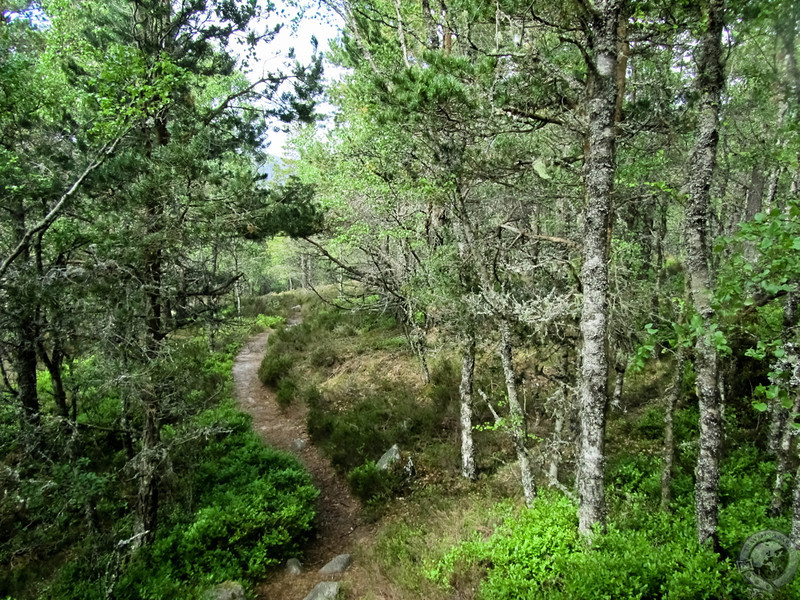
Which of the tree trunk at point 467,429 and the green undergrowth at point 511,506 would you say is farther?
the tree trunk at point 467,429

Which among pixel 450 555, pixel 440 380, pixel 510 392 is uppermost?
pixel 510 392

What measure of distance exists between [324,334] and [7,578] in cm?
1254

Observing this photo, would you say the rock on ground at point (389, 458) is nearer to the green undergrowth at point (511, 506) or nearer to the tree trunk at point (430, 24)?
the green undergrowth at point (511, 506)

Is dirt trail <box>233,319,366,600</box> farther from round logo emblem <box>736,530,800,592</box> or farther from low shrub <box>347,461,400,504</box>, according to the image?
round logo emblem <box>736,530,800,592</box>

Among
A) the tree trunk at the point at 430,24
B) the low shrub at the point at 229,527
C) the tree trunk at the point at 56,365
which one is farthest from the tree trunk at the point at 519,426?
the tree trunk at the point at 56,365

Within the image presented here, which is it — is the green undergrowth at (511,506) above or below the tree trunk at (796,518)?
below

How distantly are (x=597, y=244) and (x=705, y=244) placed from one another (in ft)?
4.23

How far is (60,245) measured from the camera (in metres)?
6.41

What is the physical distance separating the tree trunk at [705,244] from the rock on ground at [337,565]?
17.3ft

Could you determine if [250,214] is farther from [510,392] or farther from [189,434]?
[510,392]

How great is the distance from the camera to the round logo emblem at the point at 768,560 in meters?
4.06

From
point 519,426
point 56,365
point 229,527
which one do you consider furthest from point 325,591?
point 56,365

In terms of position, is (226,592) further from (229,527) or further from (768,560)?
(768,560)

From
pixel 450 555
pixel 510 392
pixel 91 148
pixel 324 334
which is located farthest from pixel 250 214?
pixel 324 334
